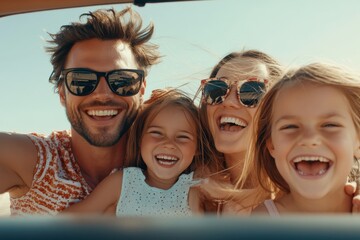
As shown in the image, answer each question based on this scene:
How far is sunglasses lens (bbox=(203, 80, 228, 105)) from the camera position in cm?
258

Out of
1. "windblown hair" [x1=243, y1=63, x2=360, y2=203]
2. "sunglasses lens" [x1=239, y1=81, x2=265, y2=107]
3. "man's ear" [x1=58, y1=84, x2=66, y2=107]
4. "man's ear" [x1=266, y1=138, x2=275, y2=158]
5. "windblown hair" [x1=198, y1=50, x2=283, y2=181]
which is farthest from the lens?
"man's ear" [x1=58, y1=84, x2=66, y2=107]

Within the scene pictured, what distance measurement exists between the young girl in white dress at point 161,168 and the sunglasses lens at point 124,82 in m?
0.16

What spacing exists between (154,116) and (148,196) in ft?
1.59

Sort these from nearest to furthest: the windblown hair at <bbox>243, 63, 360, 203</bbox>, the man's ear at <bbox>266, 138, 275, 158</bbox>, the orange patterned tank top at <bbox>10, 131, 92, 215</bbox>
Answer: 1. the windblown hair at <bbox>243, 63, 360, 203</bbox>
2. the man's ear at <bbox>266, 138, 275, 158</bbox>
3. the orange patterned tank top at <bbox>10, 131, 92, 215</bbox>

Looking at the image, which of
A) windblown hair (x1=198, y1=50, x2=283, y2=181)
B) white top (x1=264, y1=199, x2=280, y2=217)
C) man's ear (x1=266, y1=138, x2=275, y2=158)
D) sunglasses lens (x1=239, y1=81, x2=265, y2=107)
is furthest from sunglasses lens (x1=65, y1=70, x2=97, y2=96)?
white top (x1=264, y1=199, x2=280, y2=217)

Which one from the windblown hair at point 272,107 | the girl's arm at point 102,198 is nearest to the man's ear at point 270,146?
the windblown hair at point 272,107

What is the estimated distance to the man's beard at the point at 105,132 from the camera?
284 centimetres

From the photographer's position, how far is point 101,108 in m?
2.83

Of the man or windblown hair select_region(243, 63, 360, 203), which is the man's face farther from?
windblown hair select_region(243, 63, 360, 203)

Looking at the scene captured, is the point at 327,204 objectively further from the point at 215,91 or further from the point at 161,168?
the point at 161,168

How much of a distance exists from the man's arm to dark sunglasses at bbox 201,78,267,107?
3.54 feet

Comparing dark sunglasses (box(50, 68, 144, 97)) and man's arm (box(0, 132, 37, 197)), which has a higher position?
dark sunglasses (box(50, 68, 144, 97))

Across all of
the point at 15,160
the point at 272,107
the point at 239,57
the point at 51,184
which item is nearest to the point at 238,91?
the point at 239,57

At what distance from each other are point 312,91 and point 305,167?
30 cm
